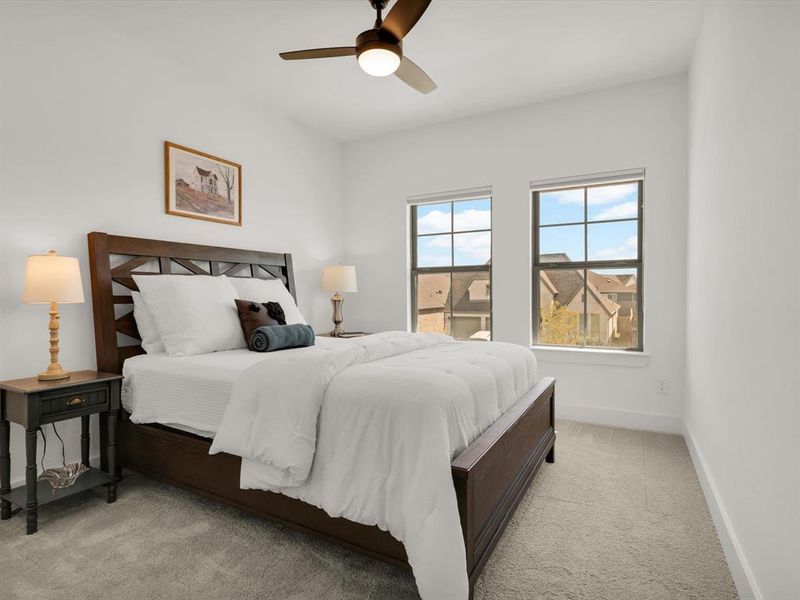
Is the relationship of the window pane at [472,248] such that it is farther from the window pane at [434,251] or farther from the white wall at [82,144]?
the white wall at [82,144]

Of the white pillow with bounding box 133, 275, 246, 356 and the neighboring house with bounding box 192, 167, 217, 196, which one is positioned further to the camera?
the neighboring house with bounding box 192, 167, 217, 196

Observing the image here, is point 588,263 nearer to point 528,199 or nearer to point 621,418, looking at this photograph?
point 528,199

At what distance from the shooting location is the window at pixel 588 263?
3.69m

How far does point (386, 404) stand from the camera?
160cm

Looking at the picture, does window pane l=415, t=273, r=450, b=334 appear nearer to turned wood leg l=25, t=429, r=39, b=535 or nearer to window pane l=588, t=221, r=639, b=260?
window pane l=588, t=221, r=639, b=260

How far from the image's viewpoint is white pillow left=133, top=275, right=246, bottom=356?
263cm

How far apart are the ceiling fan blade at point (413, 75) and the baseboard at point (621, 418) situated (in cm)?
275

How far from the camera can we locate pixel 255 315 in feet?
9.60

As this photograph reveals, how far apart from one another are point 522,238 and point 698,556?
2.68 m

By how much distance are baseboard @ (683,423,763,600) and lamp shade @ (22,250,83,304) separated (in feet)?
10.0

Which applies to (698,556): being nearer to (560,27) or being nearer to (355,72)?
(560,27)

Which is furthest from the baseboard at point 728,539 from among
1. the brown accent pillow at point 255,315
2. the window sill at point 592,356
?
the brown accent pillow at point 255,315

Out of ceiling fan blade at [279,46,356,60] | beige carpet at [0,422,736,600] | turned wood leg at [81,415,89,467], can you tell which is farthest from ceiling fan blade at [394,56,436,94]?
turned wood leg at [81,415,89,467]

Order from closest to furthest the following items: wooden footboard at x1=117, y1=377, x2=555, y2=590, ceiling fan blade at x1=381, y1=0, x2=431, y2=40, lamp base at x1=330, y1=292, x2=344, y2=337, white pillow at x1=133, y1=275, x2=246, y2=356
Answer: wooden footboard at x1=117, y1=377, x2=555, y2=590, ceiling fan blade at x1=381, y1=0, x2=431, y2=40, white pillow at x1=133, y1=275, x2=246, y2=356, lamp base at x1=330, y1=292, x2=344, y2=337
